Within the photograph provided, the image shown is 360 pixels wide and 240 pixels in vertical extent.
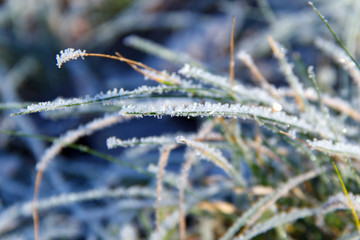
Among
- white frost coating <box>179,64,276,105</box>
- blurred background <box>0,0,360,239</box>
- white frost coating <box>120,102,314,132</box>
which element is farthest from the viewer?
blurred background <box>0,0,360,239</box>

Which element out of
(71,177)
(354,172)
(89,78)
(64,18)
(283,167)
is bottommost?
(354,172)

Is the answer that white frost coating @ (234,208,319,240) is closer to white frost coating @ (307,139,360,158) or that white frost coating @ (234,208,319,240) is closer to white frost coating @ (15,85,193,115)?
white frost coating @ (307,139,360,158)

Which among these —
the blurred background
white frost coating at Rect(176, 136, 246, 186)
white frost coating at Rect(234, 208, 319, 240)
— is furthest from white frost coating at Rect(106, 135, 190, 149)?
the blurred background

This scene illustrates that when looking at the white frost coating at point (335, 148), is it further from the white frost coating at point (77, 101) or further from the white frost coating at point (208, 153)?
the white frost coating at point (77, 101)

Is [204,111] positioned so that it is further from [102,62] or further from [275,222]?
[102,62]

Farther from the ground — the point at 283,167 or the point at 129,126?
the point at 129,126

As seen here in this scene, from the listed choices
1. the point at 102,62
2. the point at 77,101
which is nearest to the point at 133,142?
the point at 77,101

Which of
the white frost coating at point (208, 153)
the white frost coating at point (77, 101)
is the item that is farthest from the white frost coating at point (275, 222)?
the white frost coating at point (77, 101)

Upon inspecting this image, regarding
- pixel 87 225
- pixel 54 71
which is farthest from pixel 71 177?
pixel 54 71

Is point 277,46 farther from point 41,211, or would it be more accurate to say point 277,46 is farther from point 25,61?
point 25,61
